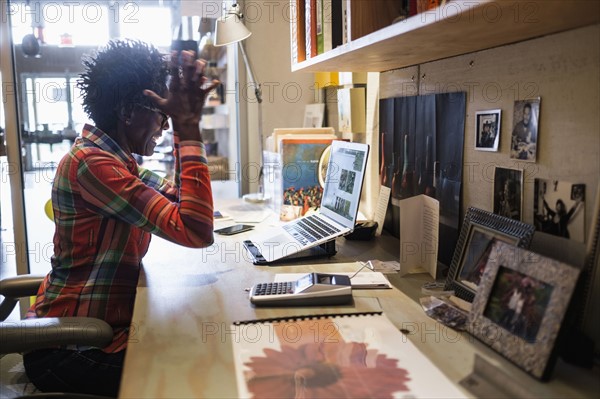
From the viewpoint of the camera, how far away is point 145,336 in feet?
3.31

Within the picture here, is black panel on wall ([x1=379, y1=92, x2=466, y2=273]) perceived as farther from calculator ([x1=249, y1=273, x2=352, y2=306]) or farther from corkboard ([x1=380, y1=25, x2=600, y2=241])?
calculator ([x1=249, y1=273, x2=352, y2=306])

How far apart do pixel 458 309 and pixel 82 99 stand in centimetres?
113

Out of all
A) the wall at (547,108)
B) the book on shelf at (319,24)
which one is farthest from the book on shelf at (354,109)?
the wall at (547,108)

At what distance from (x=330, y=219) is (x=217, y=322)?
0.71 metres

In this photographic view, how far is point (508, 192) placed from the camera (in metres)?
1.19

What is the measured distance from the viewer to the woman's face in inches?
54.5

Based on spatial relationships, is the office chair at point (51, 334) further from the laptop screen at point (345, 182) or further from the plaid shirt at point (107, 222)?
the laptop screen at point (345, 182)

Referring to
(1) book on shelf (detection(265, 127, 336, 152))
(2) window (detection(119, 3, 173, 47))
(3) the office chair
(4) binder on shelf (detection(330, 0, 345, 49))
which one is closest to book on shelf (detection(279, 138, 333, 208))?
(1) book on shelf (detection(265, 127, 336, 152))

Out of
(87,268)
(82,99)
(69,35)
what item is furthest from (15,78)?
(87,268)

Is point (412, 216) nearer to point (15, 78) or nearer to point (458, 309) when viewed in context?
point (458, 309)

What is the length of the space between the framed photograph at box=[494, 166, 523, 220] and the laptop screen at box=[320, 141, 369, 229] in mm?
404

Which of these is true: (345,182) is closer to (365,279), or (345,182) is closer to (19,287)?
(365,279)

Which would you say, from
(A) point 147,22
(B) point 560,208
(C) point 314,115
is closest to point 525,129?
(B) point 560,208

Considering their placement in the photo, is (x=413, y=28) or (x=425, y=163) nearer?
(x=413, y=28)
